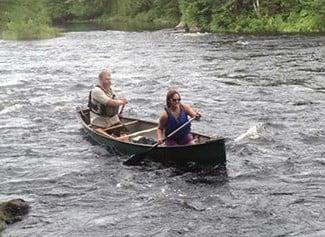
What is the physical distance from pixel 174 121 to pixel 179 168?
99cm

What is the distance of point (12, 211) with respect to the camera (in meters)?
9.65

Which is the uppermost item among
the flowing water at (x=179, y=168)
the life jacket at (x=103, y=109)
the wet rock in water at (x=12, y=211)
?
the life jacket at (x=103, y=109)

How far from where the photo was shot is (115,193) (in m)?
10.8

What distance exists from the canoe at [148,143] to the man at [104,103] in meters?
0.24

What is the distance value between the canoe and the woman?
32 centimetres

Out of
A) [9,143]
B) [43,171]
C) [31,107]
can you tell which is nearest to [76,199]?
[43,171]

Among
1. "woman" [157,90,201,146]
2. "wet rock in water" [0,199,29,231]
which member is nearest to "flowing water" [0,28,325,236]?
"wet rock in water" [0,199,29,231]

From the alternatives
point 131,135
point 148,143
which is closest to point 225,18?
point 131,135

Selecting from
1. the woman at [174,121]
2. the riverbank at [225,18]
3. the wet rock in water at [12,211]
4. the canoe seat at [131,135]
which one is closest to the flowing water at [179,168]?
the wet rock in water at [12,211]

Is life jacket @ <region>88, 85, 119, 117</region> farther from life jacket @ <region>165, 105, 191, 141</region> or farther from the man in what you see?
life jacket @ <region>165, 105, 191, 141</region>

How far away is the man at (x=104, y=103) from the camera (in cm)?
1362

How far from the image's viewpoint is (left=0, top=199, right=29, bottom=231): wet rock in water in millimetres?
9297

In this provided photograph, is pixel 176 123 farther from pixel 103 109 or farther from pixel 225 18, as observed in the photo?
pixel 225 18

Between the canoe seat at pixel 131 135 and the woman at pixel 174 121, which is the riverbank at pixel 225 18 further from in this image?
the woman at pixel 174 121
